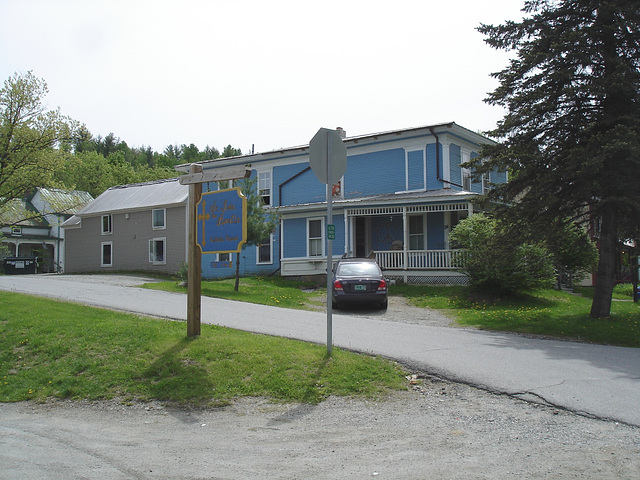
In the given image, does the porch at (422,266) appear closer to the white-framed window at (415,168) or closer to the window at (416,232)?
the window at (416,232)

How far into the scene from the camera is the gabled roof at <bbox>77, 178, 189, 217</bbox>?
33.4m

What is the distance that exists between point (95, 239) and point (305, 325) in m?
29.8

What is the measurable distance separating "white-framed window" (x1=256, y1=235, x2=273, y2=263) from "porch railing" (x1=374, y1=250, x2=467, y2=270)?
678 cm

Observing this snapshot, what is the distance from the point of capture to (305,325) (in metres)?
11.7

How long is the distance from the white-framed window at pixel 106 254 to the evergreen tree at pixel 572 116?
2890 cm

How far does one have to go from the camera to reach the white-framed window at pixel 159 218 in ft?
110

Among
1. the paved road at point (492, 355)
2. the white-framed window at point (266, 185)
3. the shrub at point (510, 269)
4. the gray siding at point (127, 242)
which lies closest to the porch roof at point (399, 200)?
the white-framed window at point (266, 185)

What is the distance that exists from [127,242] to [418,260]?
2083 cm

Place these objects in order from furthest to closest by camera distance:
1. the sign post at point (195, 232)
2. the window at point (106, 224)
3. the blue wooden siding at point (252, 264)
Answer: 1. the window at point (106, 224)
2. the blue wooden siding at point (252, 264)
3. the sign post at point (195, 232)

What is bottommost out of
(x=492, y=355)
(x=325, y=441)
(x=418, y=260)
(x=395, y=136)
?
(x=325, y=441)

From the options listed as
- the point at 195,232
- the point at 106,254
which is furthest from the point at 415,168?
the point at 106,254

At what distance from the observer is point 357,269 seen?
1691cm

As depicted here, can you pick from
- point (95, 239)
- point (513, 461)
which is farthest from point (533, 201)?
point (95, 239)

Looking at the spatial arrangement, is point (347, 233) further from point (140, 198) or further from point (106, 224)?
point (106, 224)
